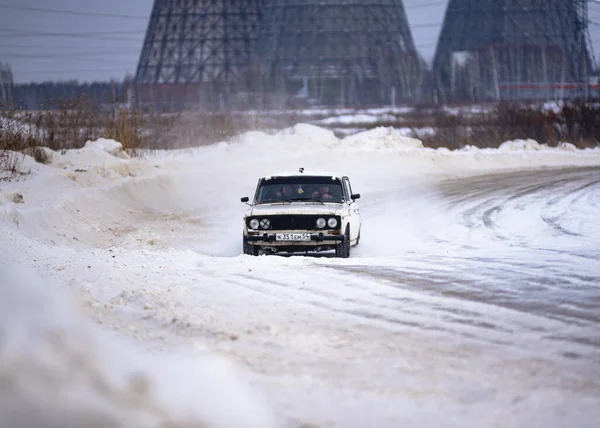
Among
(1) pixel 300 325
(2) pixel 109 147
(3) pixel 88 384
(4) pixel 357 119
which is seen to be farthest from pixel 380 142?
(3) pixel 88 384

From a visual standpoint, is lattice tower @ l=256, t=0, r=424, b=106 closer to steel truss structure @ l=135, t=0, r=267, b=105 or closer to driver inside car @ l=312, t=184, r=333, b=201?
steel truss structure @ l=135, t=0, r=267, b=105

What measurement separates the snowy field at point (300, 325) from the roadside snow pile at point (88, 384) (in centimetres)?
1

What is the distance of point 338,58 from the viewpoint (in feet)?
332

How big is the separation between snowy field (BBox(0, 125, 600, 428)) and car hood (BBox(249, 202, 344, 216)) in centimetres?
142

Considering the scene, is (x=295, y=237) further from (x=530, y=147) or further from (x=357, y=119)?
(x=357, y=119)

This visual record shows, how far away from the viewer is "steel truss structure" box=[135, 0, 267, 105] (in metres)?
116

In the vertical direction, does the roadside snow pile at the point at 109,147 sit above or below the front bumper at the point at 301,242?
above

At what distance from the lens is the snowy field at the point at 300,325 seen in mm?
5250

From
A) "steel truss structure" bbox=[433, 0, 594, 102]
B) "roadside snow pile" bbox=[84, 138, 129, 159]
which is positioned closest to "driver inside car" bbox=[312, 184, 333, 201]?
"roadside snow pile" bbox=[84, 138, 129, 159]

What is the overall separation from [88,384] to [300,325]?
427cm

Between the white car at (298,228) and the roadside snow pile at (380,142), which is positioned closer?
the white car at (298,228)

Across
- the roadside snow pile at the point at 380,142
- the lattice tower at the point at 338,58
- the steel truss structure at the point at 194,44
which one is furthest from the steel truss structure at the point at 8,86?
the steel truss structure at the point at 194,44

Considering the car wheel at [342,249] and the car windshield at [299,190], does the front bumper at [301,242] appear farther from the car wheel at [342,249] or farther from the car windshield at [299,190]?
the car windshield at [299,190]

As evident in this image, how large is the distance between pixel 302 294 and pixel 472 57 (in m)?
96.8
